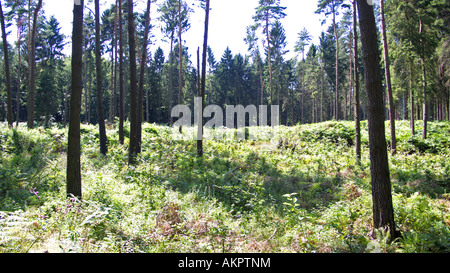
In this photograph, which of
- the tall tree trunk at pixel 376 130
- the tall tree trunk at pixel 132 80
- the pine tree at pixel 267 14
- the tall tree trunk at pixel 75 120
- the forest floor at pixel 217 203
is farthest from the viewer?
the pine tree at pixel 267 14

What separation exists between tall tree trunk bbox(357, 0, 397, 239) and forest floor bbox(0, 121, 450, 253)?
52 cm

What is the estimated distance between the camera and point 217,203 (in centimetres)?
740

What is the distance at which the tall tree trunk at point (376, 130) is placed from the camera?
4.77 meters

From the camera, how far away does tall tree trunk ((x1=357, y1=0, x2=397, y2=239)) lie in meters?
4.77

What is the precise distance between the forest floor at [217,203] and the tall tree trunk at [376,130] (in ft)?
1.71

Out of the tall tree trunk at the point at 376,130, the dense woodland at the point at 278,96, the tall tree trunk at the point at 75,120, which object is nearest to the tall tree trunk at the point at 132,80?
the dense woodland at the point at 278,96

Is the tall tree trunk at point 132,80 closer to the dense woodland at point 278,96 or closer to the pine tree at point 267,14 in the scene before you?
the dense woodland at point 278,96

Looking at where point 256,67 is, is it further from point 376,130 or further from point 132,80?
point 376,130

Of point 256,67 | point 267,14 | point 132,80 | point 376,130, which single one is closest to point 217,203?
point 376,130

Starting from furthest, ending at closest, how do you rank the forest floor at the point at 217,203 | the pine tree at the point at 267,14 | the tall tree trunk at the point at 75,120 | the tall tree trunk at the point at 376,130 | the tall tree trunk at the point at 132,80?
the pine tree at the point at 267,14 → the tall tree trunk at the point at 132,80 → the tall tree trunk at the point at 75,120 → the tall tree trunk at the point at 376,130 → the forest floor at the point at 217,203

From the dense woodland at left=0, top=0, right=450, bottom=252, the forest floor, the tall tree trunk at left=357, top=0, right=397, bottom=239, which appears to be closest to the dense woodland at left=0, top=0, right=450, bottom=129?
the dense woodland at left=0, top=0, right=450, bottom=252

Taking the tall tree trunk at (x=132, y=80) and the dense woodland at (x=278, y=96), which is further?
the tall tree trunk at (x=132, y=80)

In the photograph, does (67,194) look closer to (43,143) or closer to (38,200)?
(38,200)

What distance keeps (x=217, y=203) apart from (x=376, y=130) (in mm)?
4542
